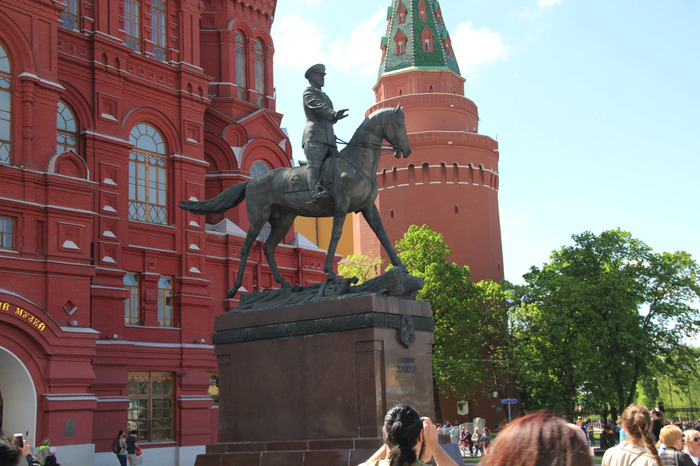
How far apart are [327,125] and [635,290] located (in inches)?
1304

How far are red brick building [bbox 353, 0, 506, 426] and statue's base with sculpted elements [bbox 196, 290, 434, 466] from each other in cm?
4303

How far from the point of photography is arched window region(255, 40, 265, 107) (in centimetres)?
3769

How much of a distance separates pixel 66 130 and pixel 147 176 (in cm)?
349

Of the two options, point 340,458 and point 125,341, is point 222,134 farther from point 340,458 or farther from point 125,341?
point 340,458

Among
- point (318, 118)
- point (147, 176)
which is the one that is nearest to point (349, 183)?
point (318, 118)

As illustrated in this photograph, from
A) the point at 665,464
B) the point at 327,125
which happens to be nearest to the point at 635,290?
the point at 327,125

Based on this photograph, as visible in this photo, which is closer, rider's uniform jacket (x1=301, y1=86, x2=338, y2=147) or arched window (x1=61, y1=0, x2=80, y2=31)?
rider's uniform jacket (x1=301, y1=86, x2=338, y2=147)

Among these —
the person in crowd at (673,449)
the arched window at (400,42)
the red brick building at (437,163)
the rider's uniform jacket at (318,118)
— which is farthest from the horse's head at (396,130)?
the arched window at (400,42)

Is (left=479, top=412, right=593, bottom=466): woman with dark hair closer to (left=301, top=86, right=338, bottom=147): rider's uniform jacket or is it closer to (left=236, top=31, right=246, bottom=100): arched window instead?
(left=301, top=86, right=338, bottom=147): rider's uniform jacket

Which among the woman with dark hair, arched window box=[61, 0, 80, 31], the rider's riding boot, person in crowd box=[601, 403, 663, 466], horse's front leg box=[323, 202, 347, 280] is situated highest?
arched window box=[61, 0, 80, 31]

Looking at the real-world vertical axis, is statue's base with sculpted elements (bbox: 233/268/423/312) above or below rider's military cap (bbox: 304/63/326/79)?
below

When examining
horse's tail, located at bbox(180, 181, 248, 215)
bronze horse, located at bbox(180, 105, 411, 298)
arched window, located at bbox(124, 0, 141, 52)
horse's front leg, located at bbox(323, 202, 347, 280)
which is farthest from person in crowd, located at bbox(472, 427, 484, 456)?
horse's front leg, located at bbox(323, 202, 347, 280)

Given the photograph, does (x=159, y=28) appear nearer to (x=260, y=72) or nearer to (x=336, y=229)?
(x=260, y=72)

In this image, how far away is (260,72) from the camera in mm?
38000
